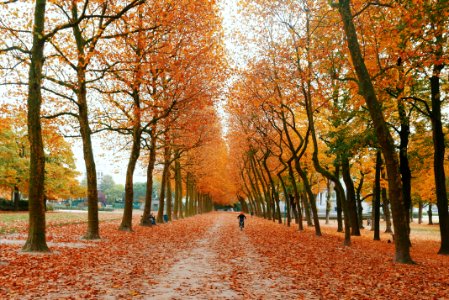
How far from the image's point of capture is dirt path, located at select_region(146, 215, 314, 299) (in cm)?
908

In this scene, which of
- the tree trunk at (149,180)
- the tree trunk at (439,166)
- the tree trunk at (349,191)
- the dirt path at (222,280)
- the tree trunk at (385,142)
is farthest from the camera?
the tree trunk at (149,180)

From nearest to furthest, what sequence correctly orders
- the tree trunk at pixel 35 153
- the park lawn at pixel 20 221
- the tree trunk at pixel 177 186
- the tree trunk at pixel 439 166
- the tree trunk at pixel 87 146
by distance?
1. the tree trunk at pixel 35 153
2. the tree trunk at pixel 439 166
3. the tree trunk at pixel 87 146
4. the park lawn at pixel 20 221
5. the tree trunk at pixel 177 186

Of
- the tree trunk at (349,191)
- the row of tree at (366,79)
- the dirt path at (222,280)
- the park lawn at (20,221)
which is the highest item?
the row of tree at (366,79)

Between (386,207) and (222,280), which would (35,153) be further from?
(386,207)

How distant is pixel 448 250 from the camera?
66.4 feet

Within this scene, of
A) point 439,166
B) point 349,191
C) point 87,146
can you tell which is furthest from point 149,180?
point 439,166

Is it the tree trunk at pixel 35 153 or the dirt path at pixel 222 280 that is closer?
the dirt path at pixel 222 280

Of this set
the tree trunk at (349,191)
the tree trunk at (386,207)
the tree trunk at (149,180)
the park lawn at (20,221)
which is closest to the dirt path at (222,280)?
the park lawn at (20,221)

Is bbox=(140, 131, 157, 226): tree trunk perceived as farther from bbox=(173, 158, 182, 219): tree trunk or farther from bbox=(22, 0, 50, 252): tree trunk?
bbox=(22, 0, 50, 252): tree trunk

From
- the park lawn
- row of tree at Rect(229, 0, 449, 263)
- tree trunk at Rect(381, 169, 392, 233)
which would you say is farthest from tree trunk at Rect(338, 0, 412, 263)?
tree trunk at Rect(381, 169, 392, 233)

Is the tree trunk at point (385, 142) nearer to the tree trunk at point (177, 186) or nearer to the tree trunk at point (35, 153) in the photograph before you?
the tree trunk at point (35, 153)

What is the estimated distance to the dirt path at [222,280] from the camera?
29.8ft

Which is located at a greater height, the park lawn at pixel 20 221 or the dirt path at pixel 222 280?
the dirt path at pixel 222 280

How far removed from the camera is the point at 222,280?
1086cm
